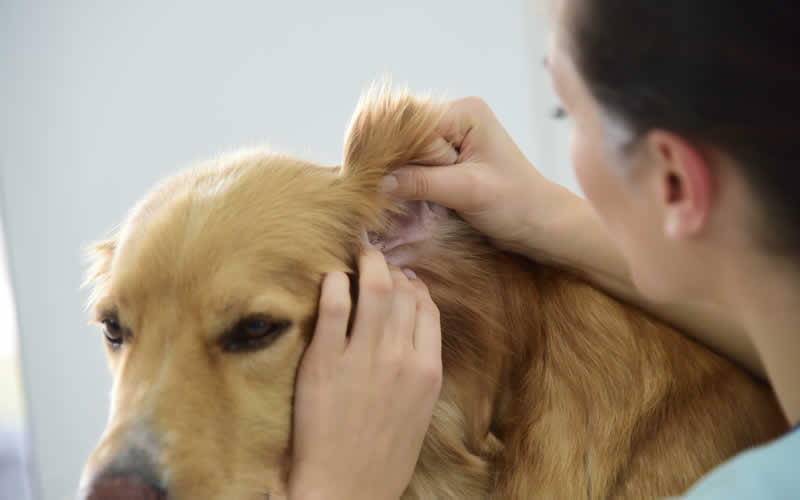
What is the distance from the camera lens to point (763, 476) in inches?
19.0

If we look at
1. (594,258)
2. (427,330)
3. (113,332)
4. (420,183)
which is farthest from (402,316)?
(113,332)

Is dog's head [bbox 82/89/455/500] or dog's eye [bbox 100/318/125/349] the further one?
dog's eye [bbox 100/318/125/349]

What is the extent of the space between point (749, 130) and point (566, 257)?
45cm

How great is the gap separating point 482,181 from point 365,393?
0.31m

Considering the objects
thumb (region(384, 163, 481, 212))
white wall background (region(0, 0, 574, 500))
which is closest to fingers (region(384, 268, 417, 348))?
thumb (region(384, 163, 481, 212))

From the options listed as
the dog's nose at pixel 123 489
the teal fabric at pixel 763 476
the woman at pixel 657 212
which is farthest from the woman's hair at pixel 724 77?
the dog's nose at pixel 123 489

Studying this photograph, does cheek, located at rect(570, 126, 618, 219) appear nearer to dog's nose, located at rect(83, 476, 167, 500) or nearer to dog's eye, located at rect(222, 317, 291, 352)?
dog's eye, located at rect(222, 317, 291, 352)

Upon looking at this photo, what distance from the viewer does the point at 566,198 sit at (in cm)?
95

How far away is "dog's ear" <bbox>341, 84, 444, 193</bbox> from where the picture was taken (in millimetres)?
902

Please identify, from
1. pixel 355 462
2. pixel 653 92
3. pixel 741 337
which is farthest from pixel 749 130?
pixel 355 462

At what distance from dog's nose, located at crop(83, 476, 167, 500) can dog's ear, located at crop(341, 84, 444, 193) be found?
0.46 meters

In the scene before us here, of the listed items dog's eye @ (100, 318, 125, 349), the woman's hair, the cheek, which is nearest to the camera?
the woman's hair

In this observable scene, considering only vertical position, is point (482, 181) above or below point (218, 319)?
above

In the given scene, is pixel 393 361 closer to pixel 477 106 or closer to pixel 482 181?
pixel 482 181
